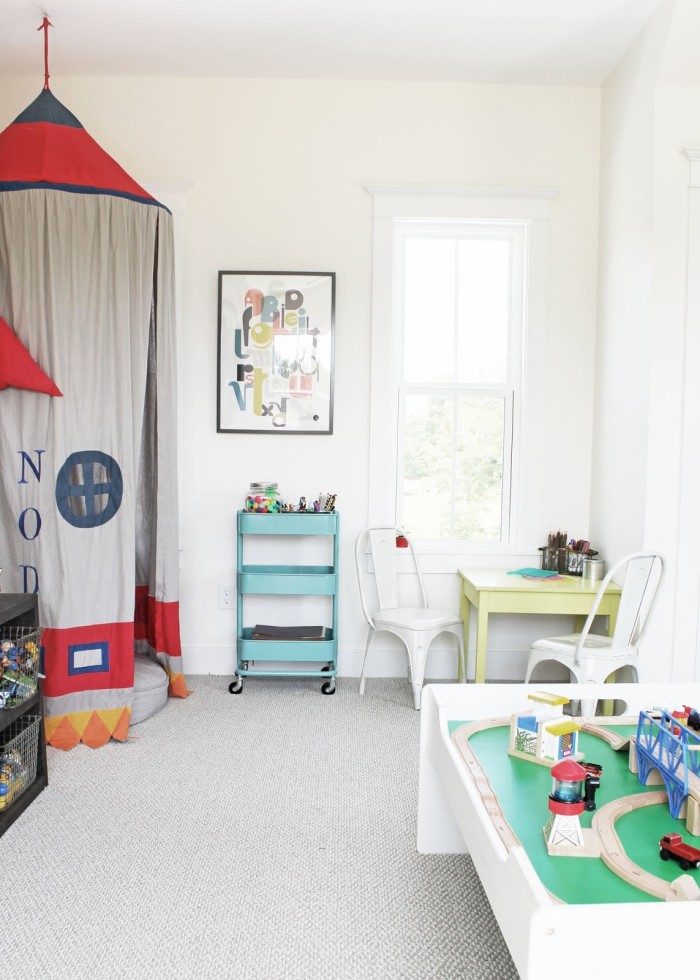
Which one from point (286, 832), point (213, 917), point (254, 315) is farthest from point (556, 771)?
point (254, 315)

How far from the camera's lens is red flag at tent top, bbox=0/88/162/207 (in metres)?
3.03

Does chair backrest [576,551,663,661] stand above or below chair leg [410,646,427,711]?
above

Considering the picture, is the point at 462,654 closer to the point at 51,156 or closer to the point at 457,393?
the point at 457,393

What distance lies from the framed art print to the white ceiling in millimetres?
1008

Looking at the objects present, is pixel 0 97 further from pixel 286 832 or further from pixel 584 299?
pixel 286 832

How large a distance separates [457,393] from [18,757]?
105 inches

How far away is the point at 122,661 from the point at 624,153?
3.24 metres

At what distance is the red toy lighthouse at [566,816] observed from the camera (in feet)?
4.80

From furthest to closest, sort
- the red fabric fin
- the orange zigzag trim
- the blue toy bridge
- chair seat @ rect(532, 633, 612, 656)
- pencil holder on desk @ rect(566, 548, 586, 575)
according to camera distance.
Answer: pencil holder on desk @ rect(566, 548, 586, 575) → chair seat @ rect(532, 633, 612, 656) → the orange zigzag trim → the red fabric fin → the blue toy bridge

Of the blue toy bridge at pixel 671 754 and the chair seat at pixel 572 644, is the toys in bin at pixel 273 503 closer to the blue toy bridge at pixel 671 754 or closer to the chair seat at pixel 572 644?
the chair seat at pixel 572 644

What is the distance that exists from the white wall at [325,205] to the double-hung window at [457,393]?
0.14m

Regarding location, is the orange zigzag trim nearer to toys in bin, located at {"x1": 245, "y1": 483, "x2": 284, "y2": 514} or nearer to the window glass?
toys in bin, located at {"x1": 245, "y1": 483, "x2": 284, "y2": 514}

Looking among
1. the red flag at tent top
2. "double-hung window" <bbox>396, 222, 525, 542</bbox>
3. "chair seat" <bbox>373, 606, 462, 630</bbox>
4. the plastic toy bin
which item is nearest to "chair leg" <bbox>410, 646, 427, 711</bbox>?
"chair seat" <bbox>373, 606, 462, 630</bbox>

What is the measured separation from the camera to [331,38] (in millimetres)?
3469
